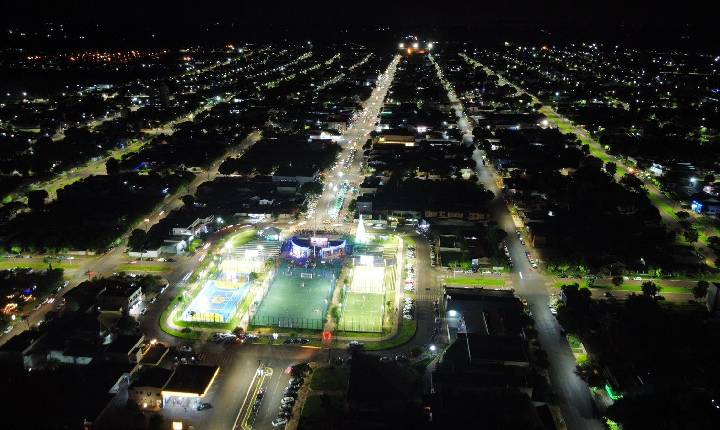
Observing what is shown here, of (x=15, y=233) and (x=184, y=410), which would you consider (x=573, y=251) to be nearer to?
(x=184, y=410)

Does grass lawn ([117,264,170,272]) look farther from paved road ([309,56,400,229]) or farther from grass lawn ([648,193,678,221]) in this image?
grass lawn ([648,193,678,221])

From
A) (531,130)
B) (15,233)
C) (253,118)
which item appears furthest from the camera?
(253,118)

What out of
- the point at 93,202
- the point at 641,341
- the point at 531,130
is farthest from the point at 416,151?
the point at 641,341

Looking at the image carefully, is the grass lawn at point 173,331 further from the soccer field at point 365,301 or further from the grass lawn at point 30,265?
the grass lawn at point 30,265

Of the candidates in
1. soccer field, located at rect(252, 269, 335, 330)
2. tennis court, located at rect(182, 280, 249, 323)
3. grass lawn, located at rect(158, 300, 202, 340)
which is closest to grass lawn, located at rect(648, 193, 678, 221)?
soccer field, located at rect(252, 269, 335, 330)

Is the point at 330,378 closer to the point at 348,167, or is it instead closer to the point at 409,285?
the point at 409,285

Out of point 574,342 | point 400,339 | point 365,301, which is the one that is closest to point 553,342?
point 574,342
